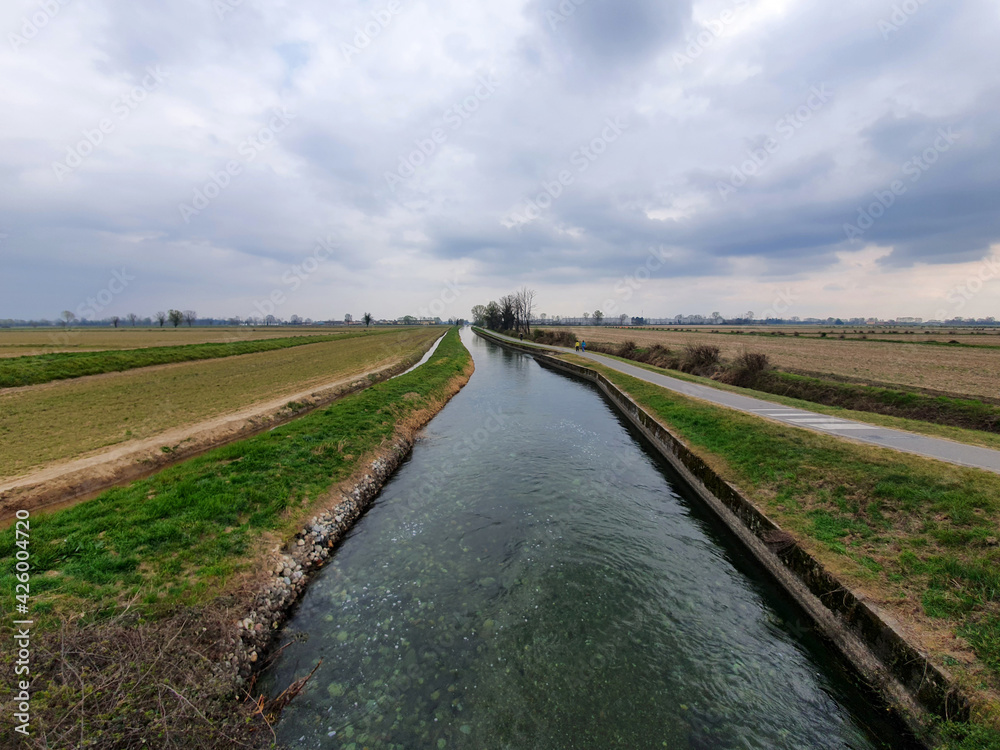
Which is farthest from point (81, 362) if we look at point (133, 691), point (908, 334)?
point (908, 334)

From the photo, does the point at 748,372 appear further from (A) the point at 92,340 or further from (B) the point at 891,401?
(A) the point at 92,340

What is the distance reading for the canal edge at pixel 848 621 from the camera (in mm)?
4664

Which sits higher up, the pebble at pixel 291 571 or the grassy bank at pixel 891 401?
the grassy bank at pixel 891 401

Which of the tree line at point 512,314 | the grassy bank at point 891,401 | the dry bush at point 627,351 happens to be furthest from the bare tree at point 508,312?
the grassy bank at point 891,401

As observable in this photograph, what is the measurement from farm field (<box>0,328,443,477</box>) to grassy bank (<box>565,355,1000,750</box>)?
19440 mm

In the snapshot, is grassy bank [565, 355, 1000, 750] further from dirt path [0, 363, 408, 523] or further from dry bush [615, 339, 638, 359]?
dry bush [615, 339, 638, 359]

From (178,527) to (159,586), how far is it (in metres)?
1.80

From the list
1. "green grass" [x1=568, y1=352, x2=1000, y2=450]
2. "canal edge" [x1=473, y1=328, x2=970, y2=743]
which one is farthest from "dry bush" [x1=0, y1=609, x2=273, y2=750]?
"green grass" [x1=568, y1=352, x2=1000, y2=450]

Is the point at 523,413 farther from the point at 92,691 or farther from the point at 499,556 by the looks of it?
the point at 92,691

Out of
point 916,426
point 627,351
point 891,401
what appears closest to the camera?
point 916,426

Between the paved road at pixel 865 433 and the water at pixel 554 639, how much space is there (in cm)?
569

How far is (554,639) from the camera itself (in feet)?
20.4

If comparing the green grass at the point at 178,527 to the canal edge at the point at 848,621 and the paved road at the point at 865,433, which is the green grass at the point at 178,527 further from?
the paved road at the point at 865,433

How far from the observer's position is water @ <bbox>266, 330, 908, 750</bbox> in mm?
4887
